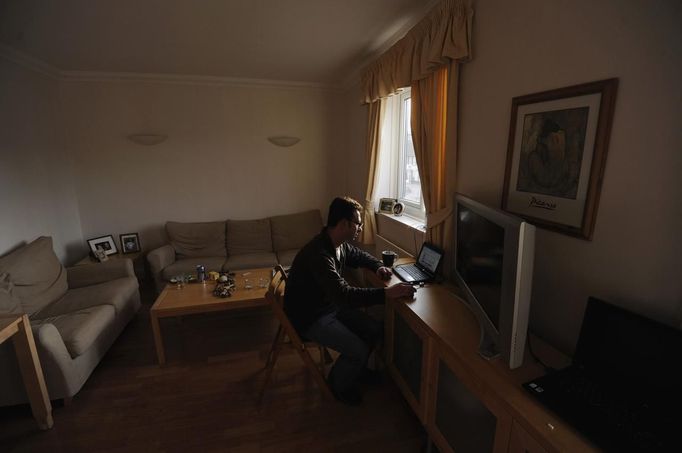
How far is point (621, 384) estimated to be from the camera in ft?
3.22

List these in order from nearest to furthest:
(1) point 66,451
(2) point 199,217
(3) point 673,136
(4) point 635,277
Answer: (3) point 673,136, (4) point 635,277, (1) point 66,451, (2) point 199,217

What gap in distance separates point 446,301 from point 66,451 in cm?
216

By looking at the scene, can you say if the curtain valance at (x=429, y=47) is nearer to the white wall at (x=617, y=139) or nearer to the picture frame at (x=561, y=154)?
the white wall at (x=617, y=139)

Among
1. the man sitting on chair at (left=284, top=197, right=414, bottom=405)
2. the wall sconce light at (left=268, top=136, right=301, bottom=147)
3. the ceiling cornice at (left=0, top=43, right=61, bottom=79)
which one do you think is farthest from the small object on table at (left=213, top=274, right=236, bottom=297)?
the ceiling cornice at (left=0, top=43, right=61, bottom=79)

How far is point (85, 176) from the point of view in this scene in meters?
3.71

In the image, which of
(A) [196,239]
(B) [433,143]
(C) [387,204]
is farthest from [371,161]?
(A) [196,239]

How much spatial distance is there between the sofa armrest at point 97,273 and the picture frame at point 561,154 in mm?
3270

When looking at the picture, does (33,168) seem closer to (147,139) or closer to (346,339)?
(147,139)

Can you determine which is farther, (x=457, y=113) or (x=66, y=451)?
(x=457, y=113)

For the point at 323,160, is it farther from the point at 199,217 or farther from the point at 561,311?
the point at 561,311

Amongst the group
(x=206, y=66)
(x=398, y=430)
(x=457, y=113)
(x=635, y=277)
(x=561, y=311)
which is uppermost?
(x=206, y=66)

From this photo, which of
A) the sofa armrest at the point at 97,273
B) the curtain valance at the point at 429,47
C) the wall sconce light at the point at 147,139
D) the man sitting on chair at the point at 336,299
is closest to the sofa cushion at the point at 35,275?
the sofa armrest at the point at 97,273

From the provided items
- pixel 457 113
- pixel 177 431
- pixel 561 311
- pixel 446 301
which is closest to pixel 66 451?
pixel 177 431

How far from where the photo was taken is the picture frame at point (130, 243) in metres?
3.80
